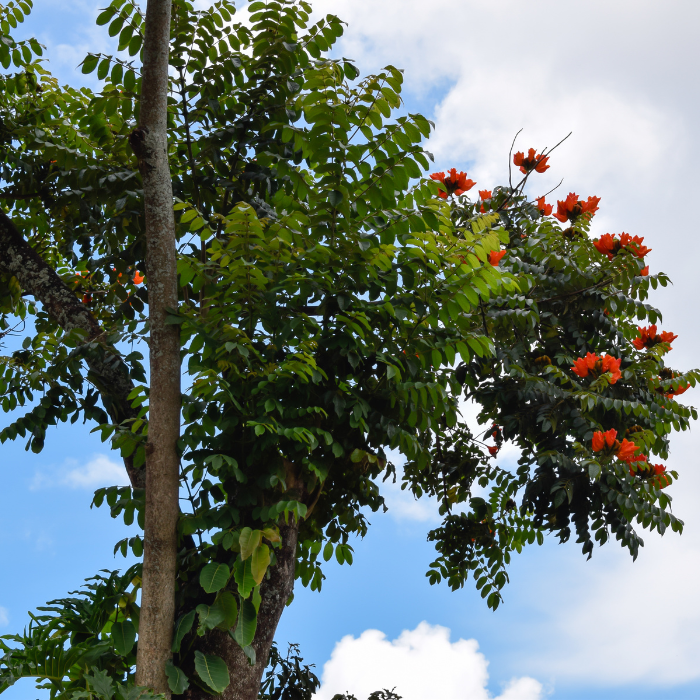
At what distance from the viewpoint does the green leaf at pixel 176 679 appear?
3.29 meters

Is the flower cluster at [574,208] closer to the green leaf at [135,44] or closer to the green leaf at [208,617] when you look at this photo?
the green leaf at [135,44]

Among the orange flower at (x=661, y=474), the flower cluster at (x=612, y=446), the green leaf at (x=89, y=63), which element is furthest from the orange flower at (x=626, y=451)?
the green leaf at (x=89, y=63)

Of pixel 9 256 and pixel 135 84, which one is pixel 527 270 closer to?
pixel 135 84

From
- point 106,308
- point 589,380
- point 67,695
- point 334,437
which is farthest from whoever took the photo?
point 106,308

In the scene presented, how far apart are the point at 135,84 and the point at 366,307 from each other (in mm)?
2396

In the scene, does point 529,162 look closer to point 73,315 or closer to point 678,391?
point 678,391

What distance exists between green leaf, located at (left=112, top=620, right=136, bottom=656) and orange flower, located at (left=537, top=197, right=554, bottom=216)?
16.0ft

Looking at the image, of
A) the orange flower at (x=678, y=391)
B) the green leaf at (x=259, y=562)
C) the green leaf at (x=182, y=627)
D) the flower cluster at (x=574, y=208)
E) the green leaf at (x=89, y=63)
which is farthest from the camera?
the flower cluster at (x=574, y=208)

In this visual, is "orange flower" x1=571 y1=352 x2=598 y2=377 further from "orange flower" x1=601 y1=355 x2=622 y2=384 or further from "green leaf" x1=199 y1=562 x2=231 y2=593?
"green leaf" x1=199 y1=562 x2=231 y2=593

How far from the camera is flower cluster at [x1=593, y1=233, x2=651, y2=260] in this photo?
5.60 m

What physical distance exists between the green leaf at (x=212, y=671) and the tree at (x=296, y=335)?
14 millimetres

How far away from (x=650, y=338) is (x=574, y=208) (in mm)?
1353

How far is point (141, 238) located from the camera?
476cm

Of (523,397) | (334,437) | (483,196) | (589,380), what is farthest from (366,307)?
(483,196)
